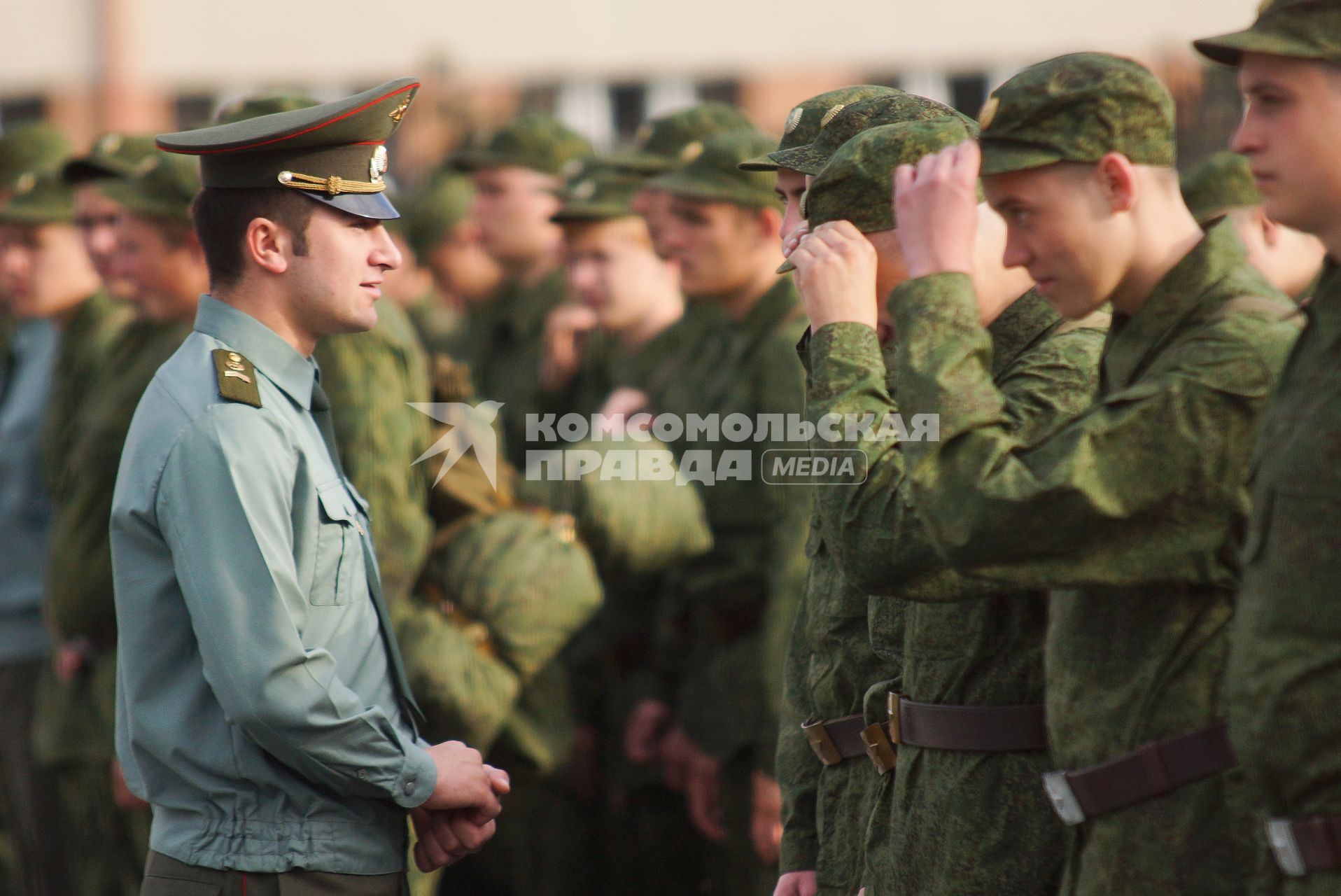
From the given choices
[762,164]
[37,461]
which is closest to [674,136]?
[37,461]

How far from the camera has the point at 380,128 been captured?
3416mm

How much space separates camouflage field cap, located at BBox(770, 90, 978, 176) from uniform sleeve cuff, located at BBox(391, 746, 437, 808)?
51.6 inches

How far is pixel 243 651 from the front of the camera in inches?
115

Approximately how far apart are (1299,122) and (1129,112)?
264 millimetres

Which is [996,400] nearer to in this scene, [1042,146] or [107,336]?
[1042,146]

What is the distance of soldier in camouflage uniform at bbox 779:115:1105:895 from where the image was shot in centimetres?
271

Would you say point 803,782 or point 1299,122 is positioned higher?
point 1299,122

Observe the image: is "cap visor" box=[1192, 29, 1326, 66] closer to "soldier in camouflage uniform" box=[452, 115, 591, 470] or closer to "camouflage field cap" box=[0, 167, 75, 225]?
"camouflage field cap" box=[0, 167, 75, 225]

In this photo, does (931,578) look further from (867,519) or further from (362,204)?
(362,204)

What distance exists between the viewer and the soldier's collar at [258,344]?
3.20 metres

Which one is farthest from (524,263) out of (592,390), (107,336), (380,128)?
(380,128)

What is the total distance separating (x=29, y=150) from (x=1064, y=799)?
6.47 meters

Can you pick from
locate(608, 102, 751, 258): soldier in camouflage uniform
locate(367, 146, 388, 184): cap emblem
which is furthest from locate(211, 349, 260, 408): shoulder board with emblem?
locate(608, 102, 751, 258): soldier in camouflage uniform

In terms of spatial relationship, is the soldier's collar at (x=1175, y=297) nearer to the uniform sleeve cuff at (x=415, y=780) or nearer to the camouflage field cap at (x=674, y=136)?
the uniform sleeve cuff at (x=415, y=780)
